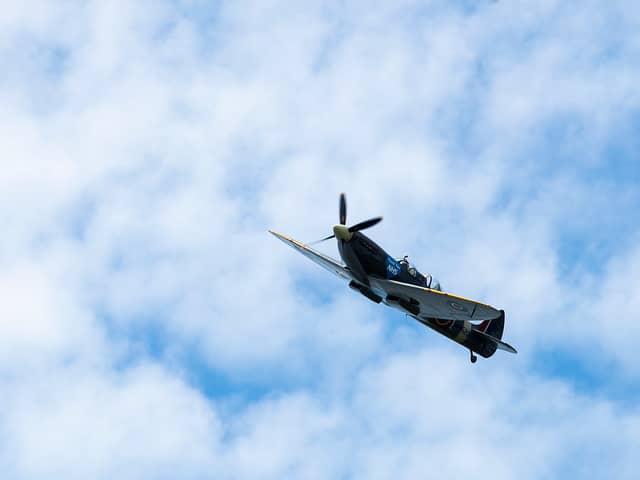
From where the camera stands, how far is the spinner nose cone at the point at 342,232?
44.9 m

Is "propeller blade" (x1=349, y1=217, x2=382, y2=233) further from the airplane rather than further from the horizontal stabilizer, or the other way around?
the horizontal stabilizer

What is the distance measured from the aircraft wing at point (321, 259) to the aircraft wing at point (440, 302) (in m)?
2.02

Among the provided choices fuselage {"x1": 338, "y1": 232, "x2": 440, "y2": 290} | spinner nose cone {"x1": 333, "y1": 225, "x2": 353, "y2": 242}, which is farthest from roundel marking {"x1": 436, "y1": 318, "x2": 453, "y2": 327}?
spinner nose cone {"x1": 333, "y1": 225, "x2": 353, "y2": 242}

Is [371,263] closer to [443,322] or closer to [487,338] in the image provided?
[443,322]

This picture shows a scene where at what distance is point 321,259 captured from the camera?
50.1 m

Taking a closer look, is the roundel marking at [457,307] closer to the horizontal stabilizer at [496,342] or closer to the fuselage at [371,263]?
the fuselage at [371,263]

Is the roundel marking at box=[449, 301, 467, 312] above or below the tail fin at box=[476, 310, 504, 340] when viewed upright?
below

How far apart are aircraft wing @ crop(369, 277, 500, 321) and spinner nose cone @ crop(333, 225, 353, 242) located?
2.85 meters

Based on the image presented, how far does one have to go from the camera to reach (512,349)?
54.2 metres

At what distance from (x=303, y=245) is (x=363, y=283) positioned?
5877 mm

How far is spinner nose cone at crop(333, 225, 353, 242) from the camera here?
147 feet

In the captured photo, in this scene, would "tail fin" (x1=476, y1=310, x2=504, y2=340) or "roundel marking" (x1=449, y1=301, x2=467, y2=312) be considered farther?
"tail fin" (x1=476, y1=310, x2=504, y2=340)

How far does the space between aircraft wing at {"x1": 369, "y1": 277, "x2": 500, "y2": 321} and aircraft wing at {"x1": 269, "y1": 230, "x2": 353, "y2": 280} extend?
2015 millimetres

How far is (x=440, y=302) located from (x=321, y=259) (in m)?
7.14
